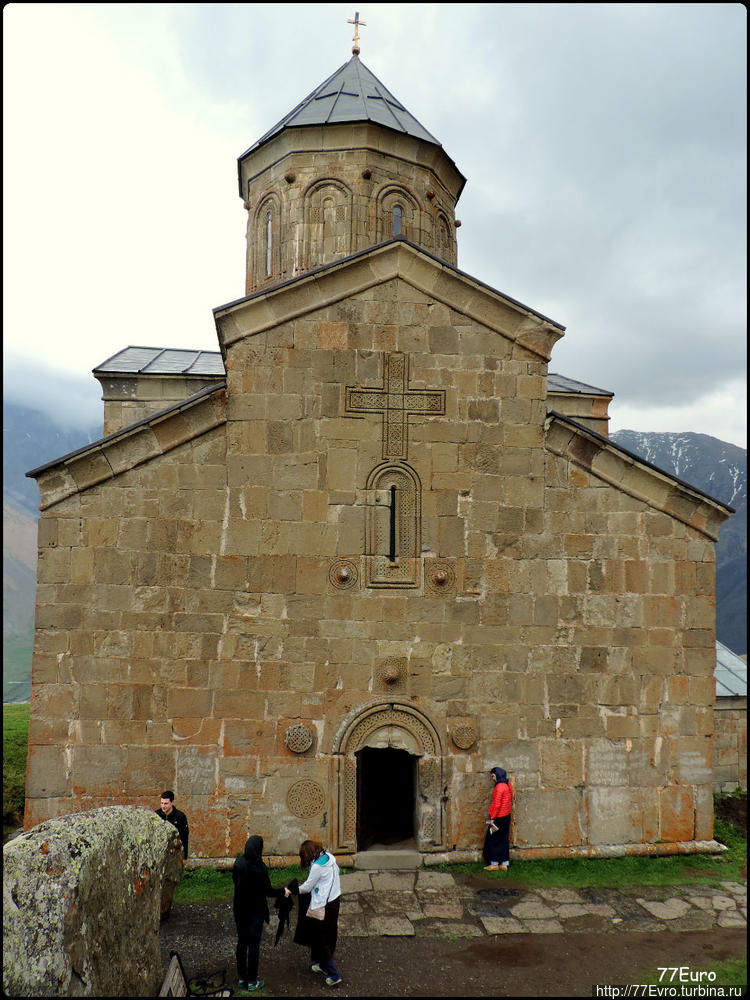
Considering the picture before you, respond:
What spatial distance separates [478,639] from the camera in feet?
23.9

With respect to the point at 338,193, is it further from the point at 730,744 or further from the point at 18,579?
the point at 18,579

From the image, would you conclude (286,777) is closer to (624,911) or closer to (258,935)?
(258,935)

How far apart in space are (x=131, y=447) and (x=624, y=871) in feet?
22.1

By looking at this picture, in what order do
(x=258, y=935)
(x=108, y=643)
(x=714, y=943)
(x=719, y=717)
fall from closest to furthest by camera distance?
(x=258, y=935) → (x=714, y=943) → (x=108, y=643) → (x=719, y=717)

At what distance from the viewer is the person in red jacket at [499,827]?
6855 mm

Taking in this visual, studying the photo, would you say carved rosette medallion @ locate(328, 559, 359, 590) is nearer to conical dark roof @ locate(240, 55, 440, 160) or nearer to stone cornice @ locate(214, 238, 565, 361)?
stone cornice @ locate(214, 238, 565, 361)

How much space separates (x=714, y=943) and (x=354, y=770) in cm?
346

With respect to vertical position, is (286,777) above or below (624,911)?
above

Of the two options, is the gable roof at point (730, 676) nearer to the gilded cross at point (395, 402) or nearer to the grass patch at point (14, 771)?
the gilded cross at point (395, 402)

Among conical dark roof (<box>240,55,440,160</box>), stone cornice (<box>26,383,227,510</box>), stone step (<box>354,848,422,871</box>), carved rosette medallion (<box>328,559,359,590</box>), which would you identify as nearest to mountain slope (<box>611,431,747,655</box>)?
conical dark roof (<box>240,55,440,160</box>)

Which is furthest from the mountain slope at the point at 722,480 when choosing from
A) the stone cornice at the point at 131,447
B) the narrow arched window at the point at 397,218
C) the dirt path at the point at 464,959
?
the stone cornice at the point at 131,447

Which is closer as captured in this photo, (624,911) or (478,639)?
(624,911)

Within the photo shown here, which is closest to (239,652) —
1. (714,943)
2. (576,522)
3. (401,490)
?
(401,490)

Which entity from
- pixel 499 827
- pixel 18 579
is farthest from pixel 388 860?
pixel 18 579
